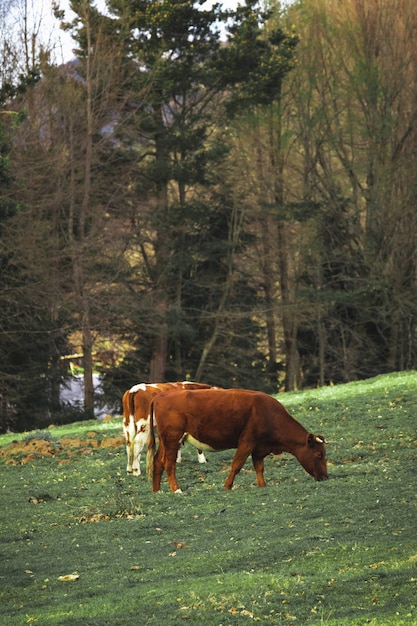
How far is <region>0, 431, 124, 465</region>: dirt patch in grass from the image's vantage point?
2289 cm

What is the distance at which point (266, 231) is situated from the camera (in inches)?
2131

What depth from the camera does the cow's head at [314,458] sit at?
16547mm

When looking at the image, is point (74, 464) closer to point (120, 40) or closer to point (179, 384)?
point (179, 384)

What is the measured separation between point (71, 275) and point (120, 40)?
12.0 metres

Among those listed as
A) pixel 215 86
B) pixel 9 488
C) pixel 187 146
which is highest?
pixel 215 86

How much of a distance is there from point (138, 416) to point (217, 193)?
35.3m

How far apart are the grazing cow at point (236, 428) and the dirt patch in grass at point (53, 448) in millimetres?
6255

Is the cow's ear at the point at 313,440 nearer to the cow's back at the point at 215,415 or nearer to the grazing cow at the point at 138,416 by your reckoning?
the cow's back at the point at 215,415

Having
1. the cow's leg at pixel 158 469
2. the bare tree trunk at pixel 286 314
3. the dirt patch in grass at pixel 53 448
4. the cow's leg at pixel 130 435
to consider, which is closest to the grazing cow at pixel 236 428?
the cow's leg at pixel 158 469

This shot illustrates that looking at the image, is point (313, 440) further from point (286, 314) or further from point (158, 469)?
point (286, 314)

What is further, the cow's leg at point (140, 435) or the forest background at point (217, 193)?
the forest background at point (217, 193)

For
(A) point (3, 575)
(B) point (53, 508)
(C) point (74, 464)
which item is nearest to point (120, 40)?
(C) point (74, 464)

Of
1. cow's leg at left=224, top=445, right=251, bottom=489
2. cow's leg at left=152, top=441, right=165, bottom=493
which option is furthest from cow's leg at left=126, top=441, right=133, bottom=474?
cow's leg at left=224, top=445, right=251, bottom=489

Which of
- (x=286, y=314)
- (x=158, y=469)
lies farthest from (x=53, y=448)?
(x=286, y=314)
